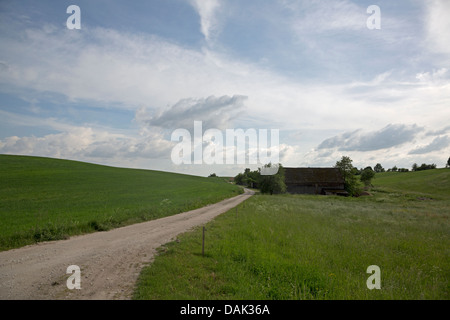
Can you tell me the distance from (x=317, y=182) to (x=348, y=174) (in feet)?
32.7

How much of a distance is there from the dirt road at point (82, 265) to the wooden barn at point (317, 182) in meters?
56.4

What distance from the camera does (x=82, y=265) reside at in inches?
334

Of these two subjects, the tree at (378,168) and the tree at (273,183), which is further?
the tree at (378,168)

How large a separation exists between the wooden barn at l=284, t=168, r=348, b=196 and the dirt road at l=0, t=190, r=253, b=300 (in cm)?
5644

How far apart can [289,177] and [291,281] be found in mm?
62414

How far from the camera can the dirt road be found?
6402 millimetres

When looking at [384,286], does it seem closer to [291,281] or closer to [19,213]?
[291,281]

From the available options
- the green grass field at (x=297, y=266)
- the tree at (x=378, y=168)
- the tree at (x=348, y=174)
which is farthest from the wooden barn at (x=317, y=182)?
the tree at (x=378, y=168)

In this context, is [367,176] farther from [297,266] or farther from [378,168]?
[378,168]

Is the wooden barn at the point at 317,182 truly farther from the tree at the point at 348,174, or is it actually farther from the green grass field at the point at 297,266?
the green grass field at the point at 297,266

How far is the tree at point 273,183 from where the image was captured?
58.3m

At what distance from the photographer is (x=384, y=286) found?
6.72m
